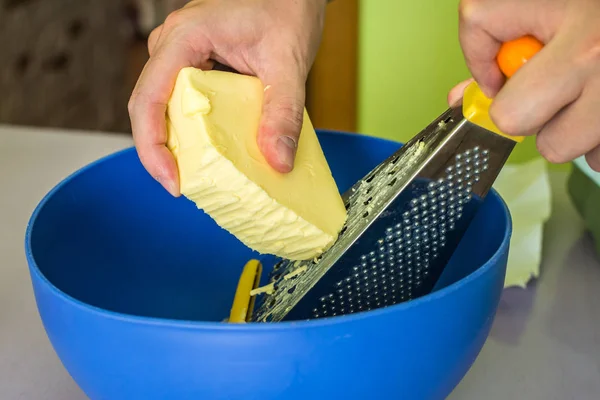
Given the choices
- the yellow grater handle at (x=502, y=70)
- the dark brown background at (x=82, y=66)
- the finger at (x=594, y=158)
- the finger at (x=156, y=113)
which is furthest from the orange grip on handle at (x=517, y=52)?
the dark brown background at (x=82, y=66)

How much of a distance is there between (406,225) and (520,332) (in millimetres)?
240

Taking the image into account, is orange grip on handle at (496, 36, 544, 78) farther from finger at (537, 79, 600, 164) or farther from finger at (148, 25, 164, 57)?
finger at (148, 25, 164, 57)

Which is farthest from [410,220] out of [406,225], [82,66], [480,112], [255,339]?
[82,66]

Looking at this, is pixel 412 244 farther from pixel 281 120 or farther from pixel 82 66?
pixel 82 66

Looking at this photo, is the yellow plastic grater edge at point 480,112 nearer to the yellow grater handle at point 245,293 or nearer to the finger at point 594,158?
the finger at point 594,158

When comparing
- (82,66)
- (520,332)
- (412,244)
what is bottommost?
(82,66)

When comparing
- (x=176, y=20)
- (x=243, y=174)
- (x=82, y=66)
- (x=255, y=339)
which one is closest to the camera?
(x=255, y=339)

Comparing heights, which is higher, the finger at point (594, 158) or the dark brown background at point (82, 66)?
the finger at point (594, 158)

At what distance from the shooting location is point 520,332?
730mm

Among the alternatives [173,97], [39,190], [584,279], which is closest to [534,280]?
[584,279]

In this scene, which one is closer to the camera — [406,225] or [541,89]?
[541,89]

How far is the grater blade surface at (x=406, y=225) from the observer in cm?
58

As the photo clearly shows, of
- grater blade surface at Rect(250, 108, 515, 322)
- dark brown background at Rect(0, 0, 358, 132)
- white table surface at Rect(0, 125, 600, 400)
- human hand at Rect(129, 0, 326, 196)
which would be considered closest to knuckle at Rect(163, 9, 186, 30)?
human hand at Rect(129, 0, 326, 196)

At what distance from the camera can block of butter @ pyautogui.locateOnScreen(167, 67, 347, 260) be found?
0.55m
